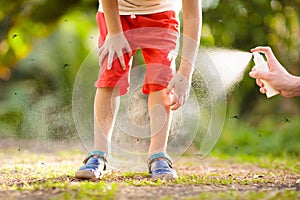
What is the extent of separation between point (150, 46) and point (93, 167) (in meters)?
0.69

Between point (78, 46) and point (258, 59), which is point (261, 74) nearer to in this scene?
point (258, 59)

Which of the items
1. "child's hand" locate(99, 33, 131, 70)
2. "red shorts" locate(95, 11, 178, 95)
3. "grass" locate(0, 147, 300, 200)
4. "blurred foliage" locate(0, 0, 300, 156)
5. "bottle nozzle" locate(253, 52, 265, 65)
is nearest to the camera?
"grass" locate(0, 147, 300, 200)

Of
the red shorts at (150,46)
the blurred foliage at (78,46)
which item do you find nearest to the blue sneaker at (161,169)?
the red shorts at (150,46)

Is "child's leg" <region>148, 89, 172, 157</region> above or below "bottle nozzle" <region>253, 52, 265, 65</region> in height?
below

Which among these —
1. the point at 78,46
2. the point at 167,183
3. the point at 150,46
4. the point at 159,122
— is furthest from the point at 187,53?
the point at 78,46

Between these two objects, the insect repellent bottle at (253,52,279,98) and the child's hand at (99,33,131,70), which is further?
the child's hand at (99,33,131,70)

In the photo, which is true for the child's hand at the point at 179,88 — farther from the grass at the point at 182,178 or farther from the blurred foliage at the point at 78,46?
the blurred foliage at the point at 78,46

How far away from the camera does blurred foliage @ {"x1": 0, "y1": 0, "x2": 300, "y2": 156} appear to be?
17.9 feet

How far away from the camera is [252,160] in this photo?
171 inches

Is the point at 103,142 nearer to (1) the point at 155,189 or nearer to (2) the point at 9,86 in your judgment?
(1) the point at 155,189

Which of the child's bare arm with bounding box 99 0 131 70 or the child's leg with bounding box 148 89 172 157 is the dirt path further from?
the child's bare arm with bounding box 99 0 131 70

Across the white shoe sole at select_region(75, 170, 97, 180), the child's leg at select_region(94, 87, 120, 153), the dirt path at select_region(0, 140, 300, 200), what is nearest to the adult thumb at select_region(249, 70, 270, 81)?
the dirt path at select_region(0, 140, 300, 200)

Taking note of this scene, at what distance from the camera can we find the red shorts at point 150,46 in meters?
3.06

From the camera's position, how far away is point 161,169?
291 centimetres
